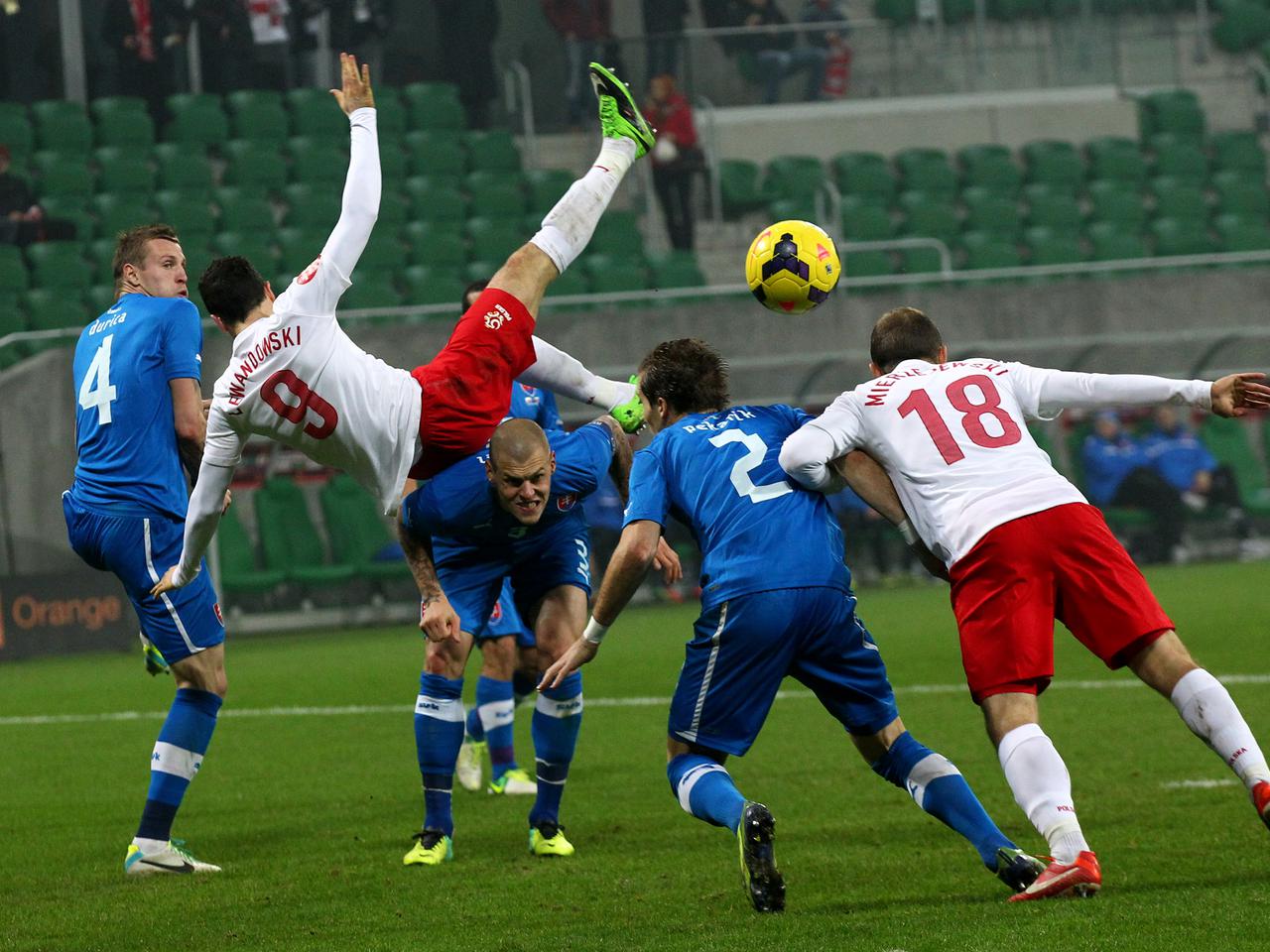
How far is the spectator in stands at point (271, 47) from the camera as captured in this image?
21984mm

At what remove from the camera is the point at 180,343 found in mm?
6809

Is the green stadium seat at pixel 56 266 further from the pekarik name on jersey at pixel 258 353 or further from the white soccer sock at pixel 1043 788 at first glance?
the white soccer sock at pixel 1043 788

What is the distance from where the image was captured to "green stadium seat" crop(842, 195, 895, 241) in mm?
22438

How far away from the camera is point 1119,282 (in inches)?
829

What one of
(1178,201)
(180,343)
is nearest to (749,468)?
(180,343)

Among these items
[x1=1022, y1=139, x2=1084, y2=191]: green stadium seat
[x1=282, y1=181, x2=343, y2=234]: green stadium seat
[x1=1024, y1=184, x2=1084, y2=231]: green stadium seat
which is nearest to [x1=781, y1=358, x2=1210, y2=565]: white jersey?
[x1=282, y1=181, x2=343, y2=234]: green stadium seat

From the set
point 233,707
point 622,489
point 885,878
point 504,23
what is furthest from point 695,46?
point 885,878

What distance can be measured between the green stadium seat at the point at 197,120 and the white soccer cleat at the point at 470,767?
1449 cm

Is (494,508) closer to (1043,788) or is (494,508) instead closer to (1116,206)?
(1043,788)

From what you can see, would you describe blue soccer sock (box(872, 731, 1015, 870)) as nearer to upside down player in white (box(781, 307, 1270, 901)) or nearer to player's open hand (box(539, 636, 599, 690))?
upside down player in white (box(781, 307, 1270, 901))

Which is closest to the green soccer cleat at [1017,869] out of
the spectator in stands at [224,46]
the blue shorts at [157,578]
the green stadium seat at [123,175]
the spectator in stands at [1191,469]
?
the blue shorts at [157,578]

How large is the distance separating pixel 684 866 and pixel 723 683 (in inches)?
43.0

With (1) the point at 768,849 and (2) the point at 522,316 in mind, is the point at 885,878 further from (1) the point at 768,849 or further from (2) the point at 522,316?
(2) the point at 522,316

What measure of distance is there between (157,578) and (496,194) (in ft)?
51.1
